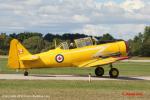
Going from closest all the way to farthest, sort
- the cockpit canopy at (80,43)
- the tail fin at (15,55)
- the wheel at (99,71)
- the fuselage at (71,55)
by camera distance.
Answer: the tail fin at (15,55) → the fuselage at (71,55) → the cockpit canopy at (80,43) → the wheel at (99,71)

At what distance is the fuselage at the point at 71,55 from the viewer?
31.1m

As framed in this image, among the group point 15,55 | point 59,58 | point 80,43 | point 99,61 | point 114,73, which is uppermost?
point 80,43

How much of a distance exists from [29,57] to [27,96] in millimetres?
13120

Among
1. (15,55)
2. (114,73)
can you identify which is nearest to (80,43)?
(114,73)

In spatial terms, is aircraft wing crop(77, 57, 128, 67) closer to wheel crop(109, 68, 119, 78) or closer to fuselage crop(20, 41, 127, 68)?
fuselage crop(20, 41, 127, 68)

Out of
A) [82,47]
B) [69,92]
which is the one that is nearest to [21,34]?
[82,47]

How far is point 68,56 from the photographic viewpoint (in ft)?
103

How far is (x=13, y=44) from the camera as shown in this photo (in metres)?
31.2

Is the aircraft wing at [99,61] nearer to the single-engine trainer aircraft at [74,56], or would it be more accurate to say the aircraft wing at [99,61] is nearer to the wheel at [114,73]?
the single-engine trainer aircraft at [74,56]

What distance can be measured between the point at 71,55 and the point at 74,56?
0.22 m

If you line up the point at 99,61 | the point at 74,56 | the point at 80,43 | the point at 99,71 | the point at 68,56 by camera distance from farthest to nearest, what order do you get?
the point at 99,71 < the point at 80,43 < the point at 74,56 < the point at 68,56 < the point at 99,61

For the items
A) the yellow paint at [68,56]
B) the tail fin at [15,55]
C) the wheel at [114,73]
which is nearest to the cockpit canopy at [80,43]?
the yellow paint at [68,56]

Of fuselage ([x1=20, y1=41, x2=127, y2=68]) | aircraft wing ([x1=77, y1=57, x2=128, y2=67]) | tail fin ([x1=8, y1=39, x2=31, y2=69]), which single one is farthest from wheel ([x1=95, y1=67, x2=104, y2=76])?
tail fin ([x1=8, y1=39, x2=31, y2=69])

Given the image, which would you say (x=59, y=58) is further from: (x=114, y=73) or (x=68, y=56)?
(x=114, y=73)
